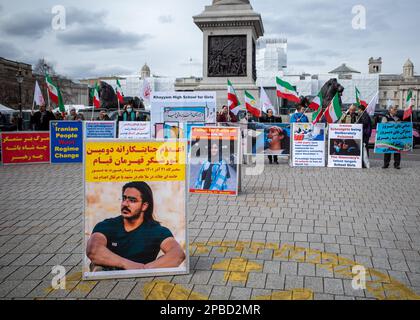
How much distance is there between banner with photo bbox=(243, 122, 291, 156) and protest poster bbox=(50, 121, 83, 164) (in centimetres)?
537

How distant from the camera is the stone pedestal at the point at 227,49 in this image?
2072 cm

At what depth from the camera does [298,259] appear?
530cm

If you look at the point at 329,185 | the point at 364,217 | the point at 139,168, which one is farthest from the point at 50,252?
the point at 329,185

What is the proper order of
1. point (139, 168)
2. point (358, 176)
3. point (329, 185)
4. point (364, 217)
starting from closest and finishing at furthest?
1. point (139, 168)
2. point (364, 217)
3. point (329, 185)
4. point (358, 176)

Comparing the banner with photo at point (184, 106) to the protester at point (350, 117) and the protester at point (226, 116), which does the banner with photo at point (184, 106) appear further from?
the protester at point (350, 117)

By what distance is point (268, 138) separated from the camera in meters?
14.3

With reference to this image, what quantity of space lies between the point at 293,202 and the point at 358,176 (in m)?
4.06

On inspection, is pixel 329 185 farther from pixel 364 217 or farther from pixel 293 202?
pixel 364 217

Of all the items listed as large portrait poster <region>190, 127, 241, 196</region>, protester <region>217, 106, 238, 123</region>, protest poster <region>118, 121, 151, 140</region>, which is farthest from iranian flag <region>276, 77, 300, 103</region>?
large portrait poster <region>190, 127, 241, 196</region>

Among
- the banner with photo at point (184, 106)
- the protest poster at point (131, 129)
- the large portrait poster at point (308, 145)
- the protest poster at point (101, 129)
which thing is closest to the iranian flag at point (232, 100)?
the banner with photo at point (184, 106)

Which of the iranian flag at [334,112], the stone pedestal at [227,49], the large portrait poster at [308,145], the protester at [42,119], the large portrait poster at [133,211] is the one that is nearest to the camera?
the large portrait poster at [133,211]

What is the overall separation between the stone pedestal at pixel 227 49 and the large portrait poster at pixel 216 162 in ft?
37.6

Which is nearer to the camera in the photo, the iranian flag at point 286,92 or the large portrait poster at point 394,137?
the large portrait poster at point 394,137

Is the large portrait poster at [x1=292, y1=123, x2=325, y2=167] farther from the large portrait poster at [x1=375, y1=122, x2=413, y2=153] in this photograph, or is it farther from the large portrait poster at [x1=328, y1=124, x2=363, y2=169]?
the large portrait poster at [x1=375, y1=122, x2=413, y2=153]
